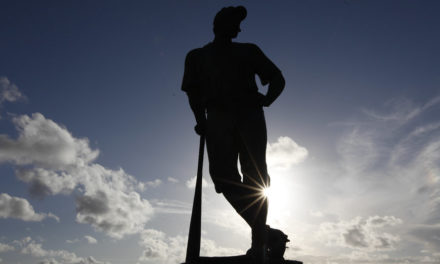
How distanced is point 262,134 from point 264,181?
639 millimetres

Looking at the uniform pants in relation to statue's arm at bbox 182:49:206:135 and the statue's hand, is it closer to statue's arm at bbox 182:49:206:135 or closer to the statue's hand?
the statue's hand

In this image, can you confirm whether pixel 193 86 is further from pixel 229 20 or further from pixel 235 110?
pixel 229 20

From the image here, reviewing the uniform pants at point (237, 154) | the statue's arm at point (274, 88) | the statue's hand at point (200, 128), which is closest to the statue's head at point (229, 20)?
the statue's arm at point (274, 88)

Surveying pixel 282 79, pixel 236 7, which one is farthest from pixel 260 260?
pixel 236 7

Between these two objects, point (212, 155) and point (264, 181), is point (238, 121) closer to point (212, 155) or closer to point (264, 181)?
point (212, 155)

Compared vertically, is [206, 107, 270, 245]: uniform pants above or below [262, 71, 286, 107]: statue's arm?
below

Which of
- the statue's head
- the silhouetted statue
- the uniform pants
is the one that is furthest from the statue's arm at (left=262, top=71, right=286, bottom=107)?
the statue's head

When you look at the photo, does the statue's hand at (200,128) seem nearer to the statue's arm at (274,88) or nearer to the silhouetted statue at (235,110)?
the silhouetted statue at (235,110)

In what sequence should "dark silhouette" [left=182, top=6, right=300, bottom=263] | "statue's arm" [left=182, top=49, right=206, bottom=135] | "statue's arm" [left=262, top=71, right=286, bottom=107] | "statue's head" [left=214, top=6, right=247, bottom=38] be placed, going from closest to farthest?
"dark silhouette" [left=182, top=6, right=300, bottom=263]
"statue's arm" [left=262, top=71, right=286, bottom=107]
"statue's head" [left=214, top=6, right=247, bottom=38]
"statue's arm" [left=182, top=49, right=206, bottom=135]

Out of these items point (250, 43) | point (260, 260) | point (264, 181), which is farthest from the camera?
point (250, 43)

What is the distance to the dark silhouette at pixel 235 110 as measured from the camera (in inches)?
178

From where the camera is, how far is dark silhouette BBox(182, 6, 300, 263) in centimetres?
451

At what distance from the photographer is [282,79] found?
513cm

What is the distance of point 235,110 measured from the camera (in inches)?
187
